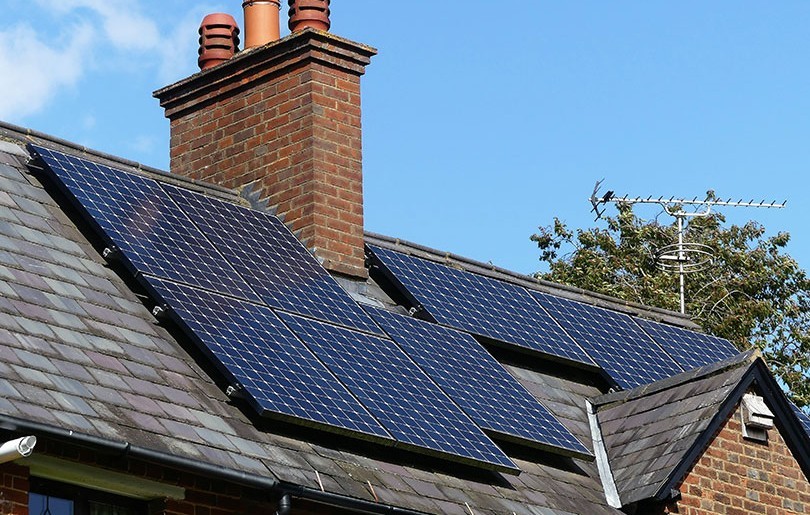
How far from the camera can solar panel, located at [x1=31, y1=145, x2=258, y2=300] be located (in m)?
17.5

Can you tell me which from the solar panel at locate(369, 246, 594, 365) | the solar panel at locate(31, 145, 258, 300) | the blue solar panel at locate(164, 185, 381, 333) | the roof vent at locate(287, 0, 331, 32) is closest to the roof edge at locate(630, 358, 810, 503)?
the solar panel at locate(369, 246, 594, 365)

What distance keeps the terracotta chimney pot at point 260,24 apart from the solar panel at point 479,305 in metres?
2.64

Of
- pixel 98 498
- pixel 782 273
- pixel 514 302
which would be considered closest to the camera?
pixel 98 498

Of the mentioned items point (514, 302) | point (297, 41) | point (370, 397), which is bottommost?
point (370, 397)

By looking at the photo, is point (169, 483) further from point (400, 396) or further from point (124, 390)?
point (400, 396)

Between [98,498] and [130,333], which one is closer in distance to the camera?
[98,498]

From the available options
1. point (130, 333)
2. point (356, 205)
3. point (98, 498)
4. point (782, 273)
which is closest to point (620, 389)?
point (356, 205)

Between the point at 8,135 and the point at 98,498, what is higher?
the point at 8,135

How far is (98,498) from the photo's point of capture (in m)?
14.6

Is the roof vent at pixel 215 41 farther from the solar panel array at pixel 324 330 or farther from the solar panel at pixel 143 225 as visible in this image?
the solar panel at pixel 143 225

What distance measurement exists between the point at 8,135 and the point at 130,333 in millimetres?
3158

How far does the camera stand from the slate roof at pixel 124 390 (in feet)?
47.3

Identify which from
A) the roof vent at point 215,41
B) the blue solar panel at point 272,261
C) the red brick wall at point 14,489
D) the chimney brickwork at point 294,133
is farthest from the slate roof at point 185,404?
the roof vent at point 215,41

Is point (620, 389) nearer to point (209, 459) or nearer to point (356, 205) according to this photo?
point (356, 205)
